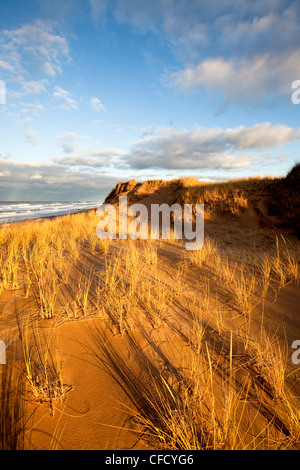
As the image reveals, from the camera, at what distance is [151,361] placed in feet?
6.44

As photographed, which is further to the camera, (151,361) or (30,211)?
(30,211)

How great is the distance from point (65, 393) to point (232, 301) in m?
2.67

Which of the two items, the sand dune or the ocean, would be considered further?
the ocean

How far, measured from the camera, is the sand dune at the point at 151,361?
4.34 feet

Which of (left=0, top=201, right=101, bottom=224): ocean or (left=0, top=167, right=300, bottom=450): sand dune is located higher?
(left=0, top=201, right=101, bottom=224): ocean

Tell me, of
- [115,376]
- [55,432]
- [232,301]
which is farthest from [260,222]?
[55,432]

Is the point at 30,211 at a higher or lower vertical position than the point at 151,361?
higher

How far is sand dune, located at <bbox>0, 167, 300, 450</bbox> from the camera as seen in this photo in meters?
1.32

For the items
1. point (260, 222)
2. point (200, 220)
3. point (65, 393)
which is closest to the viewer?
point (65, 393)

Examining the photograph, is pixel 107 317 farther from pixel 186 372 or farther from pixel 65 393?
pixel 186 372

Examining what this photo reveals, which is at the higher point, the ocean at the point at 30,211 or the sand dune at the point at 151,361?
the ocean at the point at 30,211

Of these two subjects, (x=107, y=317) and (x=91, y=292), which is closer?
(x=107, y=317)

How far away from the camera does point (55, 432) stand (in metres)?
1.32

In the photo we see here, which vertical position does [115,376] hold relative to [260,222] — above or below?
below
